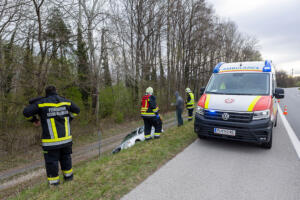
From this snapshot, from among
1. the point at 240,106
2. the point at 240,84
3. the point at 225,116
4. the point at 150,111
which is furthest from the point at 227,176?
the point at 150,111

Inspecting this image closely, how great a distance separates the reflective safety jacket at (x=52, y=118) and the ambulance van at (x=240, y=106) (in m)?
3.37

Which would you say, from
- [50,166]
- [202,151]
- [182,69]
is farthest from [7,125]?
[182,69]

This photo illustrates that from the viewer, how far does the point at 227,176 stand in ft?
10.9

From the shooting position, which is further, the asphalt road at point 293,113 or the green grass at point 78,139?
the green grass at point 78,139

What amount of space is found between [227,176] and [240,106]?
1.73 meters

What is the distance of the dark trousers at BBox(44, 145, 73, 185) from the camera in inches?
125

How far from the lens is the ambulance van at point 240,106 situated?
13.6 feet

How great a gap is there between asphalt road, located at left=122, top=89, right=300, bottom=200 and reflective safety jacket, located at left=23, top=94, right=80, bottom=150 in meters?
1.60

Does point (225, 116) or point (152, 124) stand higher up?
point (225, 116)

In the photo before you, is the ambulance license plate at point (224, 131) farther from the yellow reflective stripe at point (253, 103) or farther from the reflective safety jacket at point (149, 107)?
the reflective safety jacket at point (149, 107)

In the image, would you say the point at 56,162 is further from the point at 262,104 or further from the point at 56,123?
the point at 262,104

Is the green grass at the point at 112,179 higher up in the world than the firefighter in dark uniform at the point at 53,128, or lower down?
lower down

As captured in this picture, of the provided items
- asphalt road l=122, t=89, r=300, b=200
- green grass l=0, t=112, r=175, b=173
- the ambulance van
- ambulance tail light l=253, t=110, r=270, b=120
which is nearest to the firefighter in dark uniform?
asphalt road l=122, t=89, r=300, b=200

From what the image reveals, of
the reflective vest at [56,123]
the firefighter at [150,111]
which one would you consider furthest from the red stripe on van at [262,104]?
the reflective vest at [56,123]
